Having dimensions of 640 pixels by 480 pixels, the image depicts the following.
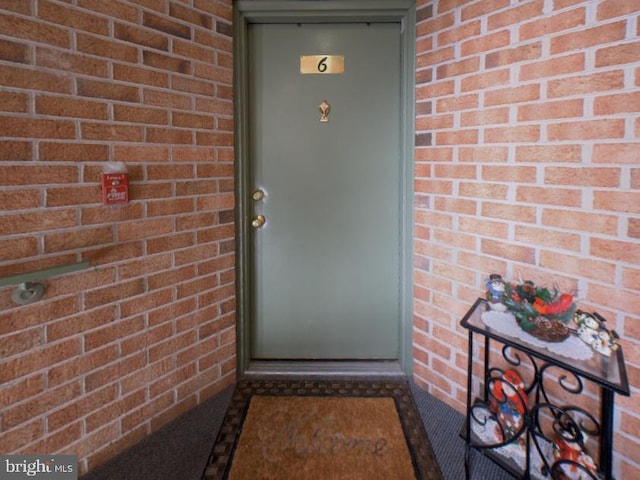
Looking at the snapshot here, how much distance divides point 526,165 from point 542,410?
3.16 feet

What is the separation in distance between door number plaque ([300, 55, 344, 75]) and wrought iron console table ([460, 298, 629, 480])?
136cm

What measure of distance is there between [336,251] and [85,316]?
1214 mm

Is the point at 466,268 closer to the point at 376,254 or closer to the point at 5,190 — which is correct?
the point at 376,254

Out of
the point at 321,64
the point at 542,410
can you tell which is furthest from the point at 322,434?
the point at 321,64

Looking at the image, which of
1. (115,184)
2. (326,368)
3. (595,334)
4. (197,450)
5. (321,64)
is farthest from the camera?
(326,368)

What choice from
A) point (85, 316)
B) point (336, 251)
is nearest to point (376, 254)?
point (336, 251)

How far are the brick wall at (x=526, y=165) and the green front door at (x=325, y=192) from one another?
0.20 metres

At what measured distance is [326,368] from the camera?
222 cm

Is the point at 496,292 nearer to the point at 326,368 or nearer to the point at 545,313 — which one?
the point at 545,313

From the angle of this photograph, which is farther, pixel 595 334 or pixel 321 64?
pixel 321 64

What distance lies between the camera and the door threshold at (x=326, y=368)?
7.15 feet

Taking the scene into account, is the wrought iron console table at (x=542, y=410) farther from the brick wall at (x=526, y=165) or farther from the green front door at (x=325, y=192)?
the green front door at (x=325, y=192)

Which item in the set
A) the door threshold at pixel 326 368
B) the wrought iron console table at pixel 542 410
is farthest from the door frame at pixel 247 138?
the wrought iron console table at pixel 542 410

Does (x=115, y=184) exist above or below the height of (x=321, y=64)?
below
